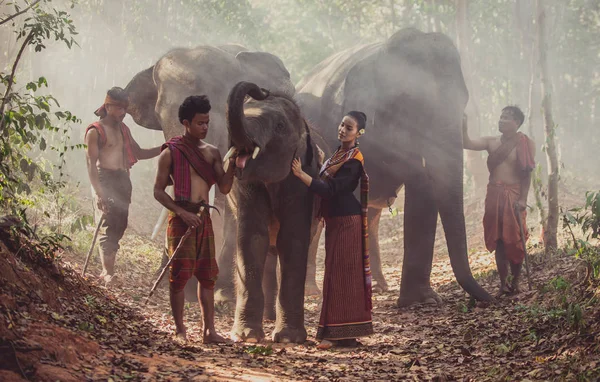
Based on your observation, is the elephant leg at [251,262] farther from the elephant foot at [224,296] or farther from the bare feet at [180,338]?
the elephant foot at [224,296]

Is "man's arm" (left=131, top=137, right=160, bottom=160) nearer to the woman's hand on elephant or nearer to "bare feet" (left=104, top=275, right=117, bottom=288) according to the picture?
"bare feet" (left=104, top=275, right=117, bottom=288)

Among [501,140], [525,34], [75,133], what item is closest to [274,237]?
[501,140]

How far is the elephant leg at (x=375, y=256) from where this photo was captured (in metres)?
10.3

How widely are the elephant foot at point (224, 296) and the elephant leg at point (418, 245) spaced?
206 cm

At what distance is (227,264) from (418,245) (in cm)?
237

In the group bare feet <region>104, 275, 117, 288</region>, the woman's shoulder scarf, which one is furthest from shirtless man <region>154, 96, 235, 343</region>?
bare feet <region>104, 275, 117, 288</region>

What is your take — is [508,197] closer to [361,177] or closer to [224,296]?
[361,177]

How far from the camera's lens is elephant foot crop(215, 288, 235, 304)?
788cm

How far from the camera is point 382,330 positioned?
705 cm

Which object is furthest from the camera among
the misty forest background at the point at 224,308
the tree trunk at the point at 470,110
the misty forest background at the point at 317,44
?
the misty forest background at the point at 317,44

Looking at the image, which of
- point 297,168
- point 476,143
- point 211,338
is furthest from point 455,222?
point 211,338

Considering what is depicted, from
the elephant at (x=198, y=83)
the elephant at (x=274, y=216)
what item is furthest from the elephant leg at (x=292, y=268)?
the elephant at (x=198, y=83)

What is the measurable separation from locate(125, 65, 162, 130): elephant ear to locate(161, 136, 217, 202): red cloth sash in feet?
15.3

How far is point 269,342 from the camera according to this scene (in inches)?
239
